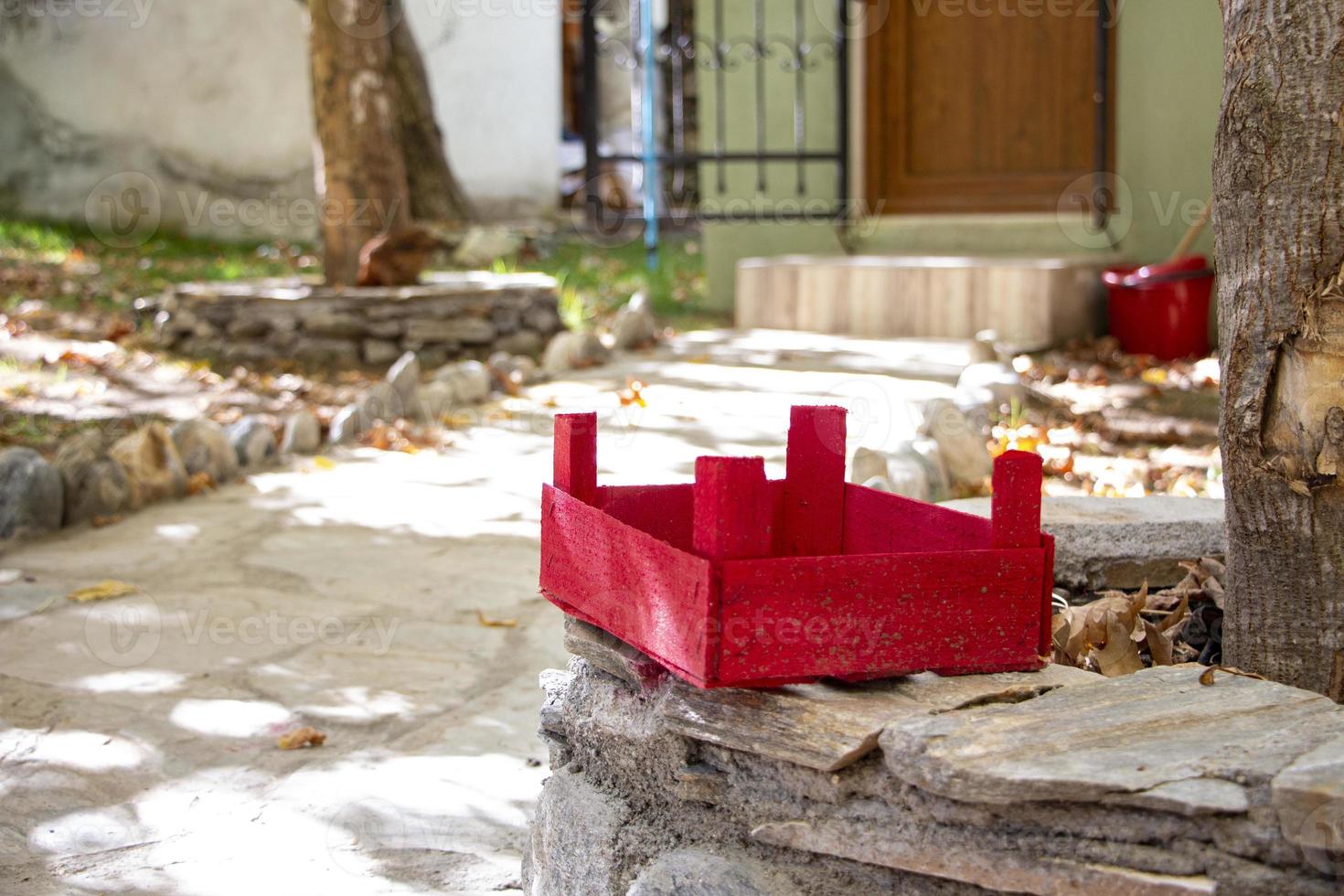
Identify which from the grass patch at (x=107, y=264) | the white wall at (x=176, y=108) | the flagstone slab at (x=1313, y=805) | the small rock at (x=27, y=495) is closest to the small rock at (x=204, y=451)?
the small rock at (x=27, y=495)

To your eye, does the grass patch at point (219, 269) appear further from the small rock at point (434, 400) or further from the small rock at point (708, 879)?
the small rock at point (708, 879)

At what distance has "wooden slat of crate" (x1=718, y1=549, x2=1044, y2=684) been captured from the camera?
1.41 meters

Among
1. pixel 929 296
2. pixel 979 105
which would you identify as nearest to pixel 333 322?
pixel 929 296

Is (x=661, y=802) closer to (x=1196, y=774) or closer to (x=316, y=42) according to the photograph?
(x=1196, y=774)

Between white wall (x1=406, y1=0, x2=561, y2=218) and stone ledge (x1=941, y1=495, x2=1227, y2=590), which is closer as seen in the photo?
stone ledge (x1=941, y1=495, x2=1227, y2=590)

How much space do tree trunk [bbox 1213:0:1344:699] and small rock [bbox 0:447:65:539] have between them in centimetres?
313

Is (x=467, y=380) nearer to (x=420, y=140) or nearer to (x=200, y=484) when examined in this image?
(x=200, y=484)

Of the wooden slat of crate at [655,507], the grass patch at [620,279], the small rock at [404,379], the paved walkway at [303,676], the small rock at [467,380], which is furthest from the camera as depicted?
the grass patch at [620,279]

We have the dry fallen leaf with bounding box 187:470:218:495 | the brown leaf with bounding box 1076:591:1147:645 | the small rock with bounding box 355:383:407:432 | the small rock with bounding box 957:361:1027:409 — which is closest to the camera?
the brown leaf with bounding box 1076:591:1147:645

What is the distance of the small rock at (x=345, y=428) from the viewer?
488cm

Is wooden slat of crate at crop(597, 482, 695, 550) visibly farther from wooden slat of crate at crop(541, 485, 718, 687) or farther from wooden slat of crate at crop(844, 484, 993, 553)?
wooden slat of crate at crop(844, 484, 993, 553)

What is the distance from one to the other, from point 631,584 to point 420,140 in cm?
904

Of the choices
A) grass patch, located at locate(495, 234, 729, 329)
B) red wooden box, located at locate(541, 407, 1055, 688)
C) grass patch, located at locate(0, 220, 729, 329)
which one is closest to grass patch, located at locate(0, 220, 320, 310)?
grass patch, located at locate(0, 220, 729, 329)

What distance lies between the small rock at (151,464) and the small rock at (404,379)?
110 centimetres
